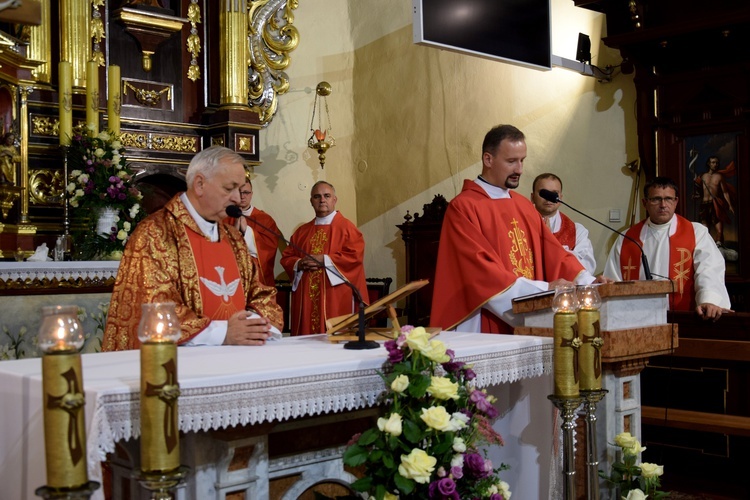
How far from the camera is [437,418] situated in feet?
8.25

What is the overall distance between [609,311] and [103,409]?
2.08 m

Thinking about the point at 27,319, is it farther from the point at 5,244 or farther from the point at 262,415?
the point at 262,415

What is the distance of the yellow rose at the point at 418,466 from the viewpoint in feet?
8.13

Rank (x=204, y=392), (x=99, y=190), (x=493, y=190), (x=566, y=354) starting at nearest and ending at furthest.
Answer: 1. (x=204, y=392)
2. (x=566, y=354)
3. (x=493, y=190)
4. (x=99, y=190)

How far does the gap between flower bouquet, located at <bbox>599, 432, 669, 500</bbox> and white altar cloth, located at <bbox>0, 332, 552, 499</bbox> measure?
851 mm

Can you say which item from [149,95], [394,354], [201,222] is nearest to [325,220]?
[149,95]

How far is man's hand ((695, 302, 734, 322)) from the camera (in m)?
5.11

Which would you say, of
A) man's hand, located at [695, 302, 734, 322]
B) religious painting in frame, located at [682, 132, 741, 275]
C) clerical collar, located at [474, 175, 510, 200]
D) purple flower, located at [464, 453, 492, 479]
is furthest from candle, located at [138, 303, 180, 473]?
religious painting in frame, located at [682, 132, 741, 275]

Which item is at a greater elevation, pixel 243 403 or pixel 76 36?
pixel 76 36

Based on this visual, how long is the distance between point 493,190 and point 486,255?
54 cm

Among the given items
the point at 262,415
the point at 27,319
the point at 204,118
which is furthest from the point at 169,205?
the point at 204,118

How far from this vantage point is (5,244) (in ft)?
21.2

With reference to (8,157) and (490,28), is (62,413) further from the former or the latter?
(490,28)

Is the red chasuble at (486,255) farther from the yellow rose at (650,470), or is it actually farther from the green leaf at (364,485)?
the green leaf at (364,485)
